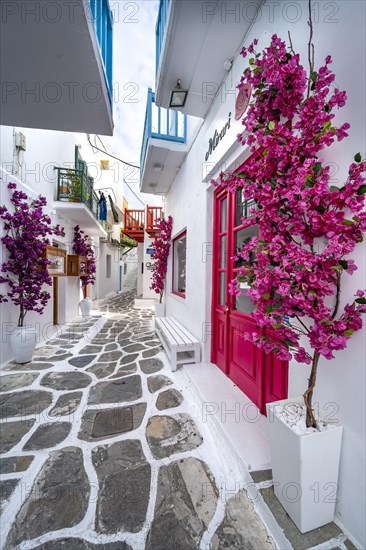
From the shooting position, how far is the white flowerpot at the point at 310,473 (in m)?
1.22

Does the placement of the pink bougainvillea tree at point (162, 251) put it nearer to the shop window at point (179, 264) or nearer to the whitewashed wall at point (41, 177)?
the shop window at point (179, 264)

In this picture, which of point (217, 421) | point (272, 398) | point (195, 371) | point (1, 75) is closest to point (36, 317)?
point (195, 371)

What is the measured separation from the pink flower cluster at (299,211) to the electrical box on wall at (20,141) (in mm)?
4639

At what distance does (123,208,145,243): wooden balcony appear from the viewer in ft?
43.8

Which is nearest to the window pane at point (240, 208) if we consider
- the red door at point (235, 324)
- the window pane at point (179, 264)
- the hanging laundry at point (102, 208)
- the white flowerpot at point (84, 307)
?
the red door at point (235, 324)

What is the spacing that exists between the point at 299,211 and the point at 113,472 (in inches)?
90.3

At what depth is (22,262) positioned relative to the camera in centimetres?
385

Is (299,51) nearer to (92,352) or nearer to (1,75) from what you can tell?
(1,75)

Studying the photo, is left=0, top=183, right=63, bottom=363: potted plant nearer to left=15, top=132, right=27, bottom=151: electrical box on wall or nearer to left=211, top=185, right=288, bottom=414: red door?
left=15, top=132, right=27, bottom=151: electrical box on wall

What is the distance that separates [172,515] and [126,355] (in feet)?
10.1

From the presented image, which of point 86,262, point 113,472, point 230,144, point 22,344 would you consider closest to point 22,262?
point 22,344

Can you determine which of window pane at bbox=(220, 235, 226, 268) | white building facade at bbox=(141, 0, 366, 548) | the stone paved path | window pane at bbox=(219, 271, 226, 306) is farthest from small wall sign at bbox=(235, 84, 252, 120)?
the stone paved path

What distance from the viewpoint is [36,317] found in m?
4.95

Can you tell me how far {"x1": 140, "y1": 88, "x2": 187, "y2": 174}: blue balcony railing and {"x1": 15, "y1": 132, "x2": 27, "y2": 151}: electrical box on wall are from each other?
7.67 ft
